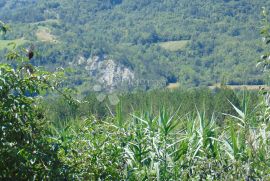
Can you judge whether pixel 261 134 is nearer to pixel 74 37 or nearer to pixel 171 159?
pixel 171 159

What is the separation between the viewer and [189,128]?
4.61 metres

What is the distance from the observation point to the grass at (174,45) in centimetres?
15262

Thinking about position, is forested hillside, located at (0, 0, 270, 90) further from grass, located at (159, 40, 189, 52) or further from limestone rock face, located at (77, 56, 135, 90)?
limestone rock face, located at (77, 56, 135, 90)

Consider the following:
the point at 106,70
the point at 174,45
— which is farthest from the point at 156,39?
the point at 106,70

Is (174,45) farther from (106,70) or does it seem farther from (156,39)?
(106,70)

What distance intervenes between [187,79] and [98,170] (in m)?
127

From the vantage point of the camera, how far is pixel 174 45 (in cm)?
15825

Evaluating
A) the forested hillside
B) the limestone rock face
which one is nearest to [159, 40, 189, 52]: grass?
the forested hillside

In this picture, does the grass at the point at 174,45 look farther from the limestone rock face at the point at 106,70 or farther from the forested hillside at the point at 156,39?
the limestone rock face at the point at 106,70

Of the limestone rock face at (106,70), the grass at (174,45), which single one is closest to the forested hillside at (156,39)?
the grass at (174,45)

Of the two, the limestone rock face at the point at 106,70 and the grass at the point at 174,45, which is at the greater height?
the grass at the point at 174,45

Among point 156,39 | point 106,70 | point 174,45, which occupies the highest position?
point 156,39

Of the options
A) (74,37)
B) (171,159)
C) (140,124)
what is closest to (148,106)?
(140,124)

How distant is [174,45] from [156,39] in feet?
37.3
